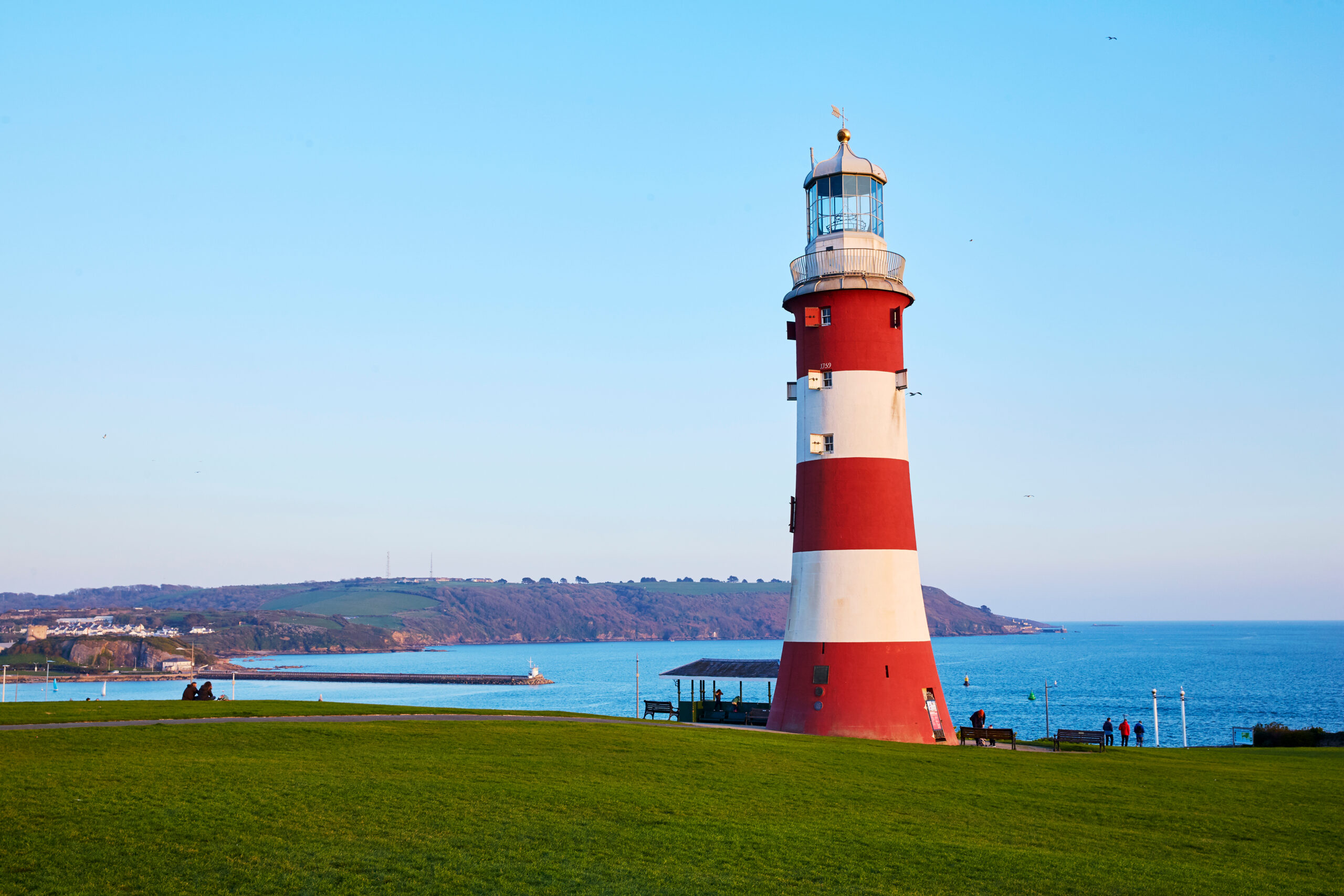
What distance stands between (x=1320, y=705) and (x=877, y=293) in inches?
4116

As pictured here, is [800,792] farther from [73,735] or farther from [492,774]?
[73,735]

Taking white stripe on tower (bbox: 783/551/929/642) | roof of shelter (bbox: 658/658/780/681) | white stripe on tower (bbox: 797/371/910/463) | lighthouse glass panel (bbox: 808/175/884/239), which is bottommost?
roof of shelter (bbox: 658/658/780/681)

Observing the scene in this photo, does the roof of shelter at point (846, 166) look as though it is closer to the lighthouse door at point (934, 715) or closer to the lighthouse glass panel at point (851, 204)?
the lighthouse glass panel at point (851, 204)

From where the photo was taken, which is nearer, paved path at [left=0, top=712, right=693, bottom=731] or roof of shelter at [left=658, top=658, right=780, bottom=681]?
paved path at [left=0, top=712, right=693, bottom=731]

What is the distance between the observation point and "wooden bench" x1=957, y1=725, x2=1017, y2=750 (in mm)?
26359

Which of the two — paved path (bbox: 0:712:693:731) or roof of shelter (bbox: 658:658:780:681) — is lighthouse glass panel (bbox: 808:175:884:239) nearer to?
paved path (bbox: 0:712:693:731)

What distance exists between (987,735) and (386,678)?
158 metres

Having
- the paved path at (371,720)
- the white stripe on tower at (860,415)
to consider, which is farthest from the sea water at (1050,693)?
the white stripe on tower at (860,415)

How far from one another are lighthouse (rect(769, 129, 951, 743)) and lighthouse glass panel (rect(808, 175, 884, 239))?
0.10 m

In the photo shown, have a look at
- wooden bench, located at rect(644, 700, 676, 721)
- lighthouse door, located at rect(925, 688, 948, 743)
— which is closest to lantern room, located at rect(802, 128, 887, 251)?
lighthouse door, located at rect(925, 688, 948, 743)

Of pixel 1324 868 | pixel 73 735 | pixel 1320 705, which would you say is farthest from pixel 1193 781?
pixel 1320 705

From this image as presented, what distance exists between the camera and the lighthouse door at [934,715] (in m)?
25.4

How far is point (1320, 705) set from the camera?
104000 mm

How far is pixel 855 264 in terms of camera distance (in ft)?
86.6
